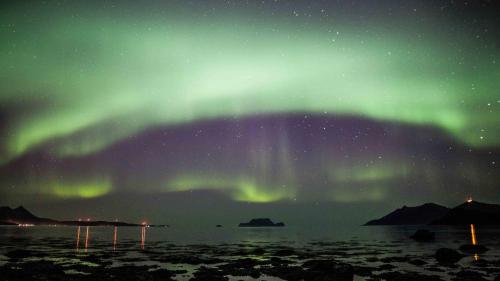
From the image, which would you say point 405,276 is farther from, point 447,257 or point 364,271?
point 447,257

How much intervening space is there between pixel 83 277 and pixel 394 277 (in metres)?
25.9

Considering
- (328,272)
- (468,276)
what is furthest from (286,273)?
(468,276)

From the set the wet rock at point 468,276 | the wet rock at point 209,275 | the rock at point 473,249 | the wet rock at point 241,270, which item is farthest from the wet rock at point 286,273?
the rock at point 473,249

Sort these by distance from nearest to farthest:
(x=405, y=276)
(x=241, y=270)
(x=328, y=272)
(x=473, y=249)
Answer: (x=405, y=276), (x=328, y=272), (x=241, y=270), (x=473, y=249)

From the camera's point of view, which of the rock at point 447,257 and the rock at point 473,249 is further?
the rock at point 473,249

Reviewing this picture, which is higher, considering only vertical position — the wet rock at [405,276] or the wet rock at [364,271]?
the wet rock at [405,276]

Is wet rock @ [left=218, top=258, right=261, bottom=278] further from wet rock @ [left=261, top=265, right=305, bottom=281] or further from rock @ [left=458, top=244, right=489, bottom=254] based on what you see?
rock @ [left=458, top=244, right=489, bottom=254]

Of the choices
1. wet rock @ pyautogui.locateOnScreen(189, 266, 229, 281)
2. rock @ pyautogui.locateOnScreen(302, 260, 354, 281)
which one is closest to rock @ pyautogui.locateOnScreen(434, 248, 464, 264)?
rock @ pyautogui.locateOnScreen(302, 260, 354, 281)

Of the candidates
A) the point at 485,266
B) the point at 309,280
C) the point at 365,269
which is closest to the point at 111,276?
the point at 309,280

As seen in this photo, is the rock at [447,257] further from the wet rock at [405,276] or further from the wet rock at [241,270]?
the wet rock at [241,270]

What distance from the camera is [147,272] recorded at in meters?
30.8

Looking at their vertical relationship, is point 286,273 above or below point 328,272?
below

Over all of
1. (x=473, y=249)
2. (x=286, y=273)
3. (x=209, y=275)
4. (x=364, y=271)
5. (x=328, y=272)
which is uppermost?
(x=328, y=272)

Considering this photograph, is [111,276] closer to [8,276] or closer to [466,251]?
[8,276]
